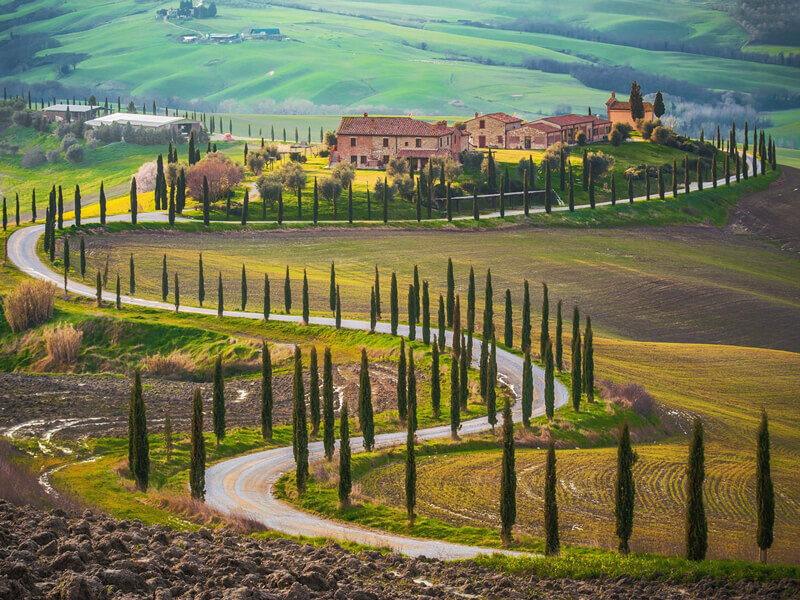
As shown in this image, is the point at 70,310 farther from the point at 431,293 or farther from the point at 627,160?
the point at 627,160

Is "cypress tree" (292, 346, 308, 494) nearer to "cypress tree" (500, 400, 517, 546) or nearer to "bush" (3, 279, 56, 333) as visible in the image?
"cypress tree" (500, 400, 517, 546)

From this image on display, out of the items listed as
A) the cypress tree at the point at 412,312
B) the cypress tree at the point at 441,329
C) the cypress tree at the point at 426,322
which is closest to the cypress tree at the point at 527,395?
the cypress tree at the point at 441,329

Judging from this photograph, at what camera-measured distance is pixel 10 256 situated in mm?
109625

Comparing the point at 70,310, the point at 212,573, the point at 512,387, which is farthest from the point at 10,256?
the point at 212,573

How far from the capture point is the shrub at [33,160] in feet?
642

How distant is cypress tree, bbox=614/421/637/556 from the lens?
44000mm

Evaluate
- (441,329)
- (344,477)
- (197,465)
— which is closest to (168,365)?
(441,329)

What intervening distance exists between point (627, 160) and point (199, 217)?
73.2 m

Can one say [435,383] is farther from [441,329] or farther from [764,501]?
[764,501]

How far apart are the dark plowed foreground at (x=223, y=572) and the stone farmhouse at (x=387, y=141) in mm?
121537

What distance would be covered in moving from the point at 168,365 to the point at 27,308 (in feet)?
45.2

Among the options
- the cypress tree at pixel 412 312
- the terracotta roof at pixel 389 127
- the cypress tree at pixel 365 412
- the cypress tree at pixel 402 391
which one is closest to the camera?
the cypress tree at pixel 365 412

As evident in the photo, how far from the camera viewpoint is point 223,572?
3597cm

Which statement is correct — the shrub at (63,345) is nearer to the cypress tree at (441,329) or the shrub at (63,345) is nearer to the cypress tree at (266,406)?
the cypress tree at (266,406)
